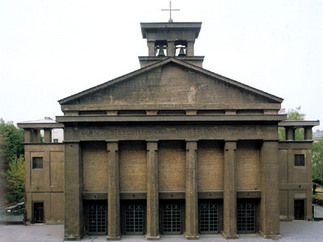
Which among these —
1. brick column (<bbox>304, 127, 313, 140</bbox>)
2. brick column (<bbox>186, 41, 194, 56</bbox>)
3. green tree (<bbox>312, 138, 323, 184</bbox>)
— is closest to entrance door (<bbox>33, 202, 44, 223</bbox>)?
brick column (<bbox>186, 41, 194, 56</bbox>)

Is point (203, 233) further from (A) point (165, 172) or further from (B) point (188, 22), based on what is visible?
(B) point (188, 22)

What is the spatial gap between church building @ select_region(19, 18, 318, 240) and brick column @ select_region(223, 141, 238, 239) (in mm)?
75

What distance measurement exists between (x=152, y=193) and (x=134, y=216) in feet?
8.86

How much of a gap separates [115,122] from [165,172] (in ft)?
18.0

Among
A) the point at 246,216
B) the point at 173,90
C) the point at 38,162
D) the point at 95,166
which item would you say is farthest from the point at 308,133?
the point at 38,162

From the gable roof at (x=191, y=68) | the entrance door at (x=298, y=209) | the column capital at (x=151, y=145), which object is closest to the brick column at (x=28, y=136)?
the gable roof at (x=191, y=68)

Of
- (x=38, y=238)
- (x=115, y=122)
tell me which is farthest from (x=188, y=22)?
(x=38, y=238)

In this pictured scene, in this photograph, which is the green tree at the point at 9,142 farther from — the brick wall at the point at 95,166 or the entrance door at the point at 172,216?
the entrance door at the point at 172,216

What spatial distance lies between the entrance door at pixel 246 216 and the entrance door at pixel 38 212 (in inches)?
686

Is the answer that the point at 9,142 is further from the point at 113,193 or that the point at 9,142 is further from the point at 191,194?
the point at 191,194

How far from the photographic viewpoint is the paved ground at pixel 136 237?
17438 millimetres

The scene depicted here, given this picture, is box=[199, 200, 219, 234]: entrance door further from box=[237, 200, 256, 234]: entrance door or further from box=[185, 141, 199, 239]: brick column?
box=[237, 200, 256, 234]: entrance door

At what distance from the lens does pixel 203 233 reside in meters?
18.2

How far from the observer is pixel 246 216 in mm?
18469
